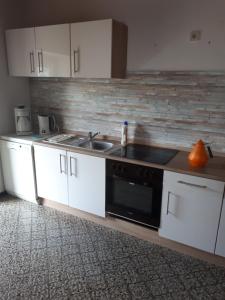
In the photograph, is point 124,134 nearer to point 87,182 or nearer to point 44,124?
point 87,182

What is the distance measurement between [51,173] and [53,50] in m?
1.28

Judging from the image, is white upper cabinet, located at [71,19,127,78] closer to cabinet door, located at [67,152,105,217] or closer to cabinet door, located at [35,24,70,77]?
cabinet door, located at [35,24,70,77]

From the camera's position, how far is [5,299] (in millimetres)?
1704

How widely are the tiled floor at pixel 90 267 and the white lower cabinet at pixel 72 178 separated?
26 centimetres

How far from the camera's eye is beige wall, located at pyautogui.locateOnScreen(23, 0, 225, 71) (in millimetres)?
2033

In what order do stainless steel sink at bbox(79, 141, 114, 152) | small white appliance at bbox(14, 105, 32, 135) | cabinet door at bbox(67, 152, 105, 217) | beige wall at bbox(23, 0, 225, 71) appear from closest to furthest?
1. beige wall at bbox(23, 0, 225, 71)
2. cabinet door at bbox(67, 152, 105, 217)
3. stainless steel sink at bbox(79, 141, 114, 152)
4. small white appliance at bbox(14, 105, 32, 135)

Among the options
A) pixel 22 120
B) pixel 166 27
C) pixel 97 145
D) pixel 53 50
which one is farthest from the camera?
pixel 22 120

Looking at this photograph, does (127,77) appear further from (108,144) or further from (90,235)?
(90,235)

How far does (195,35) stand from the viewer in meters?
2.10

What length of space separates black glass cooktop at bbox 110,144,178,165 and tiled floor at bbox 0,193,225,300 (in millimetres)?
819

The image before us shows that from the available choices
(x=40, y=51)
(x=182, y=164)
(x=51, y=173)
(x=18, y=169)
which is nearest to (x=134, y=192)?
(x=182, y=164)

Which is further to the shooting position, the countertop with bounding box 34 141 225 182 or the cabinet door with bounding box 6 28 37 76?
the cabinet door with bounding box 6 28 37 76

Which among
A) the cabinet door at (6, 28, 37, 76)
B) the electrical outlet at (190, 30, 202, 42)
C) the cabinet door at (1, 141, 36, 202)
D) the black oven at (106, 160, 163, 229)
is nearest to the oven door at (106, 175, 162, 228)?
the black oven at (106, 160, 163, 229)

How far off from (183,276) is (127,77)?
6.17 feet
